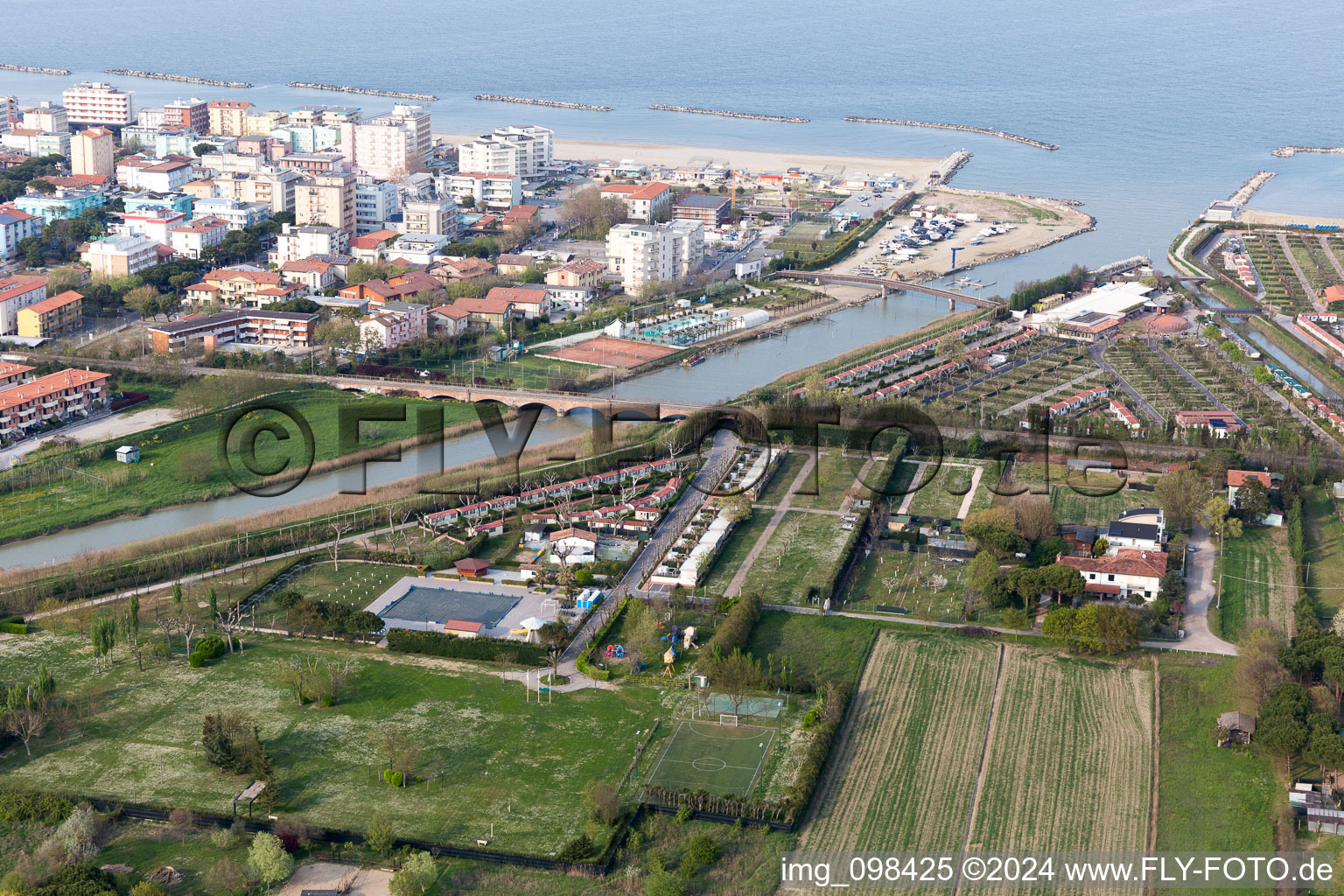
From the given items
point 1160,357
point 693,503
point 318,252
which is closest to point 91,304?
point 318,252

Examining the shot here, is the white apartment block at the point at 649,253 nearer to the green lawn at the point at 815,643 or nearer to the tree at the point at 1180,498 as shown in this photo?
the tree at the point at 1180,498

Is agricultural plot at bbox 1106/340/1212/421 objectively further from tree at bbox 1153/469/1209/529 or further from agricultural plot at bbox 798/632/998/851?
agricultural plot at bbox 798/632/998/851

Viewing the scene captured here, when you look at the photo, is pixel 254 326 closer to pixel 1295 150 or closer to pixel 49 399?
pixel 49 399

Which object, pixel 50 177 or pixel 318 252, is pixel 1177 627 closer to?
pixel 318 252

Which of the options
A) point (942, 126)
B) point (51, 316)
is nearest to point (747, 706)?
point (51, 316)

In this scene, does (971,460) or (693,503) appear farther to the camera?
(971,460)
